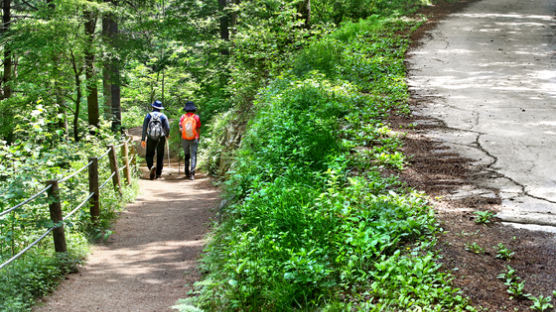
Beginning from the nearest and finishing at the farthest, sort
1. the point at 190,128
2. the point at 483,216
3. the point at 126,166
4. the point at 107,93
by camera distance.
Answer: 1. the point at 483,216
2. the point at 126,166
3. the point at 190,128
4. the point at 107,93

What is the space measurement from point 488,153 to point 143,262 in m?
5.30

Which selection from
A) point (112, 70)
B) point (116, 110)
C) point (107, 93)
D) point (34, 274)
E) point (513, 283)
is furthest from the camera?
point (116, 110)

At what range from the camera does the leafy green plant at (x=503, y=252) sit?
413cm

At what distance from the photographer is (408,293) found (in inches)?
152

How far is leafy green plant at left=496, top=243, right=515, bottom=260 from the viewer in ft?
13.6

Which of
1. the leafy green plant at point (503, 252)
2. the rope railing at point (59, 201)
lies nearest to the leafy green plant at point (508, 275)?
the leafy green plant at point (503, 252)

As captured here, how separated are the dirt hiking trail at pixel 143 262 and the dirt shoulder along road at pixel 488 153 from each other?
10.9ft

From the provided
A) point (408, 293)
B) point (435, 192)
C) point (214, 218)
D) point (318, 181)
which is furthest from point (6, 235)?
point (435, 192)

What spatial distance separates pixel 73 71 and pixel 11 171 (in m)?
5.28

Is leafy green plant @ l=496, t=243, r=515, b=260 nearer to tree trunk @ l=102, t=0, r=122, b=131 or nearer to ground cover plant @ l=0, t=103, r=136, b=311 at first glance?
ground cover plant @ l=0, t=103, r=136, b=311

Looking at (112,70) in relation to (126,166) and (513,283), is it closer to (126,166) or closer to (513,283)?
(126,166)

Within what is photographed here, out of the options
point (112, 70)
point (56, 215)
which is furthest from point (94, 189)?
point (112, 70)

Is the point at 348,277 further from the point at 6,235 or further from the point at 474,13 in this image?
the point at 474,13

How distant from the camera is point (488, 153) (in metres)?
6.55
